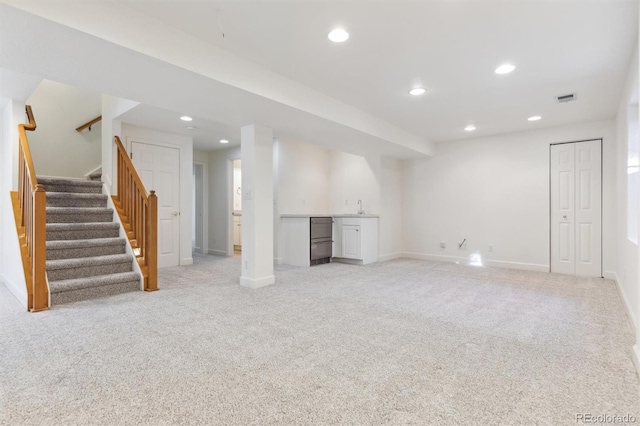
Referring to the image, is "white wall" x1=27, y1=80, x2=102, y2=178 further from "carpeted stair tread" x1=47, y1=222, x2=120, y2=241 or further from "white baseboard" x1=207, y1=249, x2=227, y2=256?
"white baseboard" x1=207, y1=249, x2=227, y2=256

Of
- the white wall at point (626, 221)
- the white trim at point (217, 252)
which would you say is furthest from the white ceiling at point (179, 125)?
the white wall at point (626, 221)

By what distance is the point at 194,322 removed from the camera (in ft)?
9.62

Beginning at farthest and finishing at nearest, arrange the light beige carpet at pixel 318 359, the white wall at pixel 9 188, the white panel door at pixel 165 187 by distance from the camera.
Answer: the white panel door at pixel 165 187, the white wall at pixel 9 188, the light beige carpet at pixel 318 359

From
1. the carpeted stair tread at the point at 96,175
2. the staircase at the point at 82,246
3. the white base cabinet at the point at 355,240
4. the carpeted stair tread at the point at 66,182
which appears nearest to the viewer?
the staircase at the point at 82,246

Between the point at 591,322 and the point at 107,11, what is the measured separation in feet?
15.1

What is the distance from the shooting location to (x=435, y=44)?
287 cm

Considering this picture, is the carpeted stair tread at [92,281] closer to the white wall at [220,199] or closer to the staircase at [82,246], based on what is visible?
Answer: the staircase at [82,246]

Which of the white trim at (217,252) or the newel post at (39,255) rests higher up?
the newel post at (39,255)

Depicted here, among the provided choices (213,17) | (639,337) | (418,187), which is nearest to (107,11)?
(213,17)

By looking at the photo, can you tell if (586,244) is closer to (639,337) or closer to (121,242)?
(639,337)

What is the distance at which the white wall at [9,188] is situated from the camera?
3928 mm

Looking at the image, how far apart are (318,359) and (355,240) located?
421cm

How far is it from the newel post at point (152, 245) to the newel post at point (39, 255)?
1016 mm

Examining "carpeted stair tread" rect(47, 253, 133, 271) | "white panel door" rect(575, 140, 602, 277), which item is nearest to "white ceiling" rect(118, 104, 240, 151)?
"carpeted stair tread" rect(47, 253, 133, 271)
